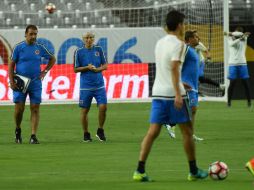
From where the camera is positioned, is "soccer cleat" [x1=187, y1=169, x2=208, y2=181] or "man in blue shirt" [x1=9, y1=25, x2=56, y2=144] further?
"man in blue shirt" [x1=9, y1=25, x2=56, y2=144]

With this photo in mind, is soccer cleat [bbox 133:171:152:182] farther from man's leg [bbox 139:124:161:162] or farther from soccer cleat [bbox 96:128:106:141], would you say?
soccer cleat [bbox 96:128:106:141]

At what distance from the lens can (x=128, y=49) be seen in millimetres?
32562

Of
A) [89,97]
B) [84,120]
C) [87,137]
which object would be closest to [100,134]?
[87,137]

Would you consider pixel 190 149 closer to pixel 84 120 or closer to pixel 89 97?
pixel 84 120

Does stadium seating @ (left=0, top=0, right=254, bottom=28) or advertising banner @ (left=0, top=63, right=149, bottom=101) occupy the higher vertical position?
stadium seating @ (left=0, top=0, right=254, bottom=28)

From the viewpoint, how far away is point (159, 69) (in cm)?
1263

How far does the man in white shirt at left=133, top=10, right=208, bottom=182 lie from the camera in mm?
12469

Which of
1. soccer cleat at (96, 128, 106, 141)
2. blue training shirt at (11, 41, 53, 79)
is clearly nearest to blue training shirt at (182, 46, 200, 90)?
soccer cleat at (96, 128, 106, 141)

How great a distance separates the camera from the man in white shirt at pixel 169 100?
1247 centimetres

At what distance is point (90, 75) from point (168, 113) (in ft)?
22.2

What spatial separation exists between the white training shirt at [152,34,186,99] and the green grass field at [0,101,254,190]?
1107 millimetres

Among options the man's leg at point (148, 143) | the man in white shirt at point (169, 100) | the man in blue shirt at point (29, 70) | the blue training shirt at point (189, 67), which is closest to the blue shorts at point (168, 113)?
the man in white shirt at point (169, 100)

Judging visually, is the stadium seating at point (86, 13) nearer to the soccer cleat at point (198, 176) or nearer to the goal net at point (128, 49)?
the goal net at point (128, 49)

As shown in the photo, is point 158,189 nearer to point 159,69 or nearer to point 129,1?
point 159,69
